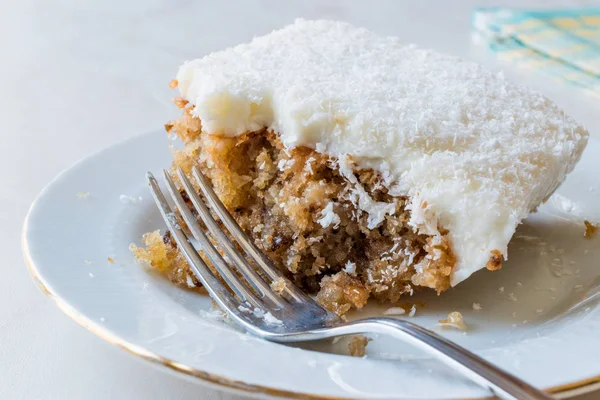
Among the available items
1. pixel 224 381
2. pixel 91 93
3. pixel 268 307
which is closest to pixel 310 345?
pixel 268 307

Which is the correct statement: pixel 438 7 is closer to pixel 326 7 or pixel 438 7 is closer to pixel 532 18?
pixel 326 7

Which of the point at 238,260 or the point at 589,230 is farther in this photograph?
the point at 589,230

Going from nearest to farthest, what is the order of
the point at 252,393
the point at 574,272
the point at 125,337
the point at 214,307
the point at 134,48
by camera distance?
1. the point at 252,393
2. the point at 125,337
3. the point at 214,307
4. the point at 574,272
5. the point at 134,48

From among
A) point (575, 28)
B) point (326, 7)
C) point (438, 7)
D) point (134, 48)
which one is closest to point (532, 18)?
point (575, 28)

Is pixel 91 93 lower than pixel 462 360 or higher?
higher

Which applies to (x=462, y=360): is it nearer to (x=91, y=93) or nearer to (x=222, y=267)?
(x=222, y=267)

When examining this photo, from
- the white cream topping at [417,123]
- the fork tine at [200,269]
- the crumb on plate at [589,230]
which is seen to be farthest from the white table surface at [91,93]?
the crumb on plate at [589,230]
